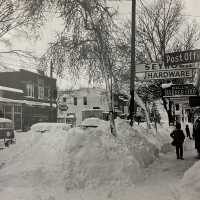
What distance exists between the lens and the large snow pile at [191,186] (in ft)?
27.6

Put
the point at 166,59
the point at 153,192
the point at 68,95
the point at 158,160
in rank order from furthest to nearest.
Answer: the point at 68,95 < the point at 158,160 < the point at 166,59 < the point at 153,192

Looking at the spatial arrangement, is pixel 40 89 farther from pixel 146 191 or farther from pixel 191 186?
pixel 191 186

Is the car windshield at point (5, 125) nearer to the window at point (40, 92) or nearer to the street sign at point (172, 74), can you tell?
the street sign at point (172, 74)

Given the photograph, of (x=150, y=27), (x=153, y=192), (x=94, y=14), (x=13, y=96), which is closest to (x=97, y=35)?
(x=94, y=14)

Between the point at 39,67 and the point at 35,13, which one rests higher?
the point at 35,13

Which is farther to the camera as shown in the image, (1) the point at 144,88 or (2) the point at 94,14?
(1) the point at 144,88

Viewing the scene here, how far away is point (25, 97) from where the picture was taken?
49.0 m

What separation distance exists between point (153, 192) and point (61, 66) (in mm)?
7381

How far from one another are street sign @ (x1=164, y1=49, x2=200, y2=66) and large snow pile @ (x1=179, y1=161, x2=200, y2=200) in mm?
2436

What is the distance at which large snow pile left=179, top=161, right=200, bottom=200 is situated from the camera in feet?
27.6

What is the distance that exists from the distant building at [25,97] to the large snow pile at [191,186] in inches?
1193

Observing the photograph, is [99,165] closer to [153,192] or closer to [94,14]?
[153,192]

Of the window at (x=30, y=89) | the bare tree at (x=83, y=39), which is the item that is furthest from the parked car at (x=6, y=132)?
the window at (x=30, y=89)

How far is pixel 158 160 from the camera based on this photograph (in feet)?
54.5
